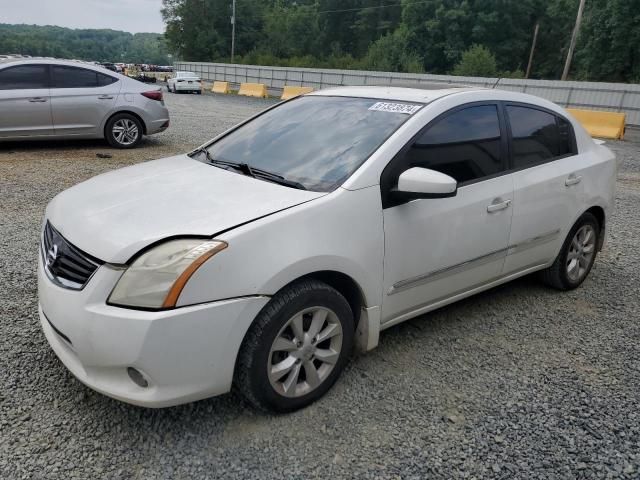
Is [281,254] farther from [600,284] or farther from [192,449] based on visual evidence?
[600,284]

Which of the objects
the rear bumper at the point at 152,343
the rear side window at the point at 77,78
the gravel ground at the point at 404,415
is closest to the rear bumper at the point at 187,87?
the rear side window at the point at 77,78

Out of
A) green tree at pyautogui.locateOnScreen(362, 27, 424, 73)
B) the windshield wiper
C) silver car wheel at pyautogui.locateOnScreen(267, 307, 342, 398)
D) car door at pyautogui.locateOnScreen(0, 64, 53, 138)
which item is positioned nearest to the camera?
silver car wheel at pyautogui.locateOnScreen(267, 307, 342, 398)

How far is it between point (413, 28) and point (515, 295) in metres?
56.5

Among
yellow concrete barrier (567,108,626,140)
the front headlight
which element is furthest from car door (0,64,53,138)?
yellow concrete barrier (567,108,626,140)

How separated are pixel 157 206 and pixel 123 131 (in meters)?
7.80

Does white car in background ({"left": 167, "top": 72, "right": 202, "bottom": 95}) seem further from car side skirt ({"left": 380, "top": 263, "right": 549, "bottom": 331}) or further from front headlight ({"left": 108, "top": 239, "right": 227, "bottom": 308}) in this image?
front headlight ({"left": 108, "top": 239, "right": 227, "bottom": 308})

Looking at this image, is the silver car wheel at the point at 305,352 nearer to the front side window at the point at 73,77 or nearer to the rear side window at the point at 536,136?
the rear side window at the point at 536,136

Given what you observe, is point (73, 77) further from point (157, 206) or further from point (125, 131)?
point (157, 206)

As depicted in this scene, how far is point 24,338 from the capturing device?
315 cm

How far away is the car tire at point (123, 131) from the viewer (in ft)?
31.0

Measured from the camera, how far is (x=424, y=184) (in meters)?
2.67

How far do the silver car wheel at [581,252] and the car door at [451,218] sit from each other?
1.04 m

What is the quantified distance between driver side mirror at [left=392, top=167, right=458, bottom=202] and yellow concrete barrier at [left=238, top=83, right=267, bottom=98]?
1109 inches

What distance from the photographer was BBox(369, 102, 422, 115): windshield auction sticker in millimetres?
3095
